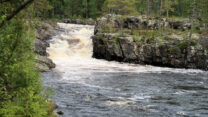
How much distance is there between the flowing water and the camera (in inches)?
Answer: 652

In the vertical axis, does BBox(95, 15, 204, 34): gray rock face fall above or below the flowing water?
above

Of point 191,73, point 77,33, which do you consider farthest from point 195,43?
point 77,33

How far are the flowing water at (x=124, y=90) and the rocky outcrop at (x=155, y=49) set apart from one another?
1.76 m

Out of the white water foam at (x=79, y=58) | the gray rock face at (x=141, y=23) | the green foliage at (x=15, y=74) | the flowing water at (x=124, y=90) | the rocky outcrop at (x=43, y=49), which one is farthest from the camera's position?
the gray rock face at (x=141, y=23)

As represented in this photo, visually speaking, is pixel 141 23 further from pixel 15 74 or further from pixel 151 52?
pixel 15 74

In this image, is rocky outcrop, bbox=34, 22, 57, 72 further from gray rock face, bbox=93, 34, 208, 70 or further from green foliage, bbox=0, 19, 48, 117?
gray rock face, bbox=93, 34, 208, 70

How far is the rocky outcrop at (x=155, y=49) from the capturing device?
35781 millimetres

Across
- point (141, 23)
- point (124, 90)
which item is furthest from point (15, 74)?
point (141, 23)

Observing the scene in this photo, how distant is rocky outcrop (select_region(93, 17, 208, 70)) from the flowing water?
1760mm

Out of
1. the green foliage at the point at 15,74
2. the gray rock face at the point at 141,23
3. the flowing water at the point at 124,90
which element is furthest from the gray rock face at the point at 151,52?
the green foliage at the point at 15,74

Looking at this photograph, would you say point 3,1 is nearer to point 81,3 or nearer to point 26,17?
point 26,17

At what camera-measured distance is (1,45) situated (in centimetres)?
759

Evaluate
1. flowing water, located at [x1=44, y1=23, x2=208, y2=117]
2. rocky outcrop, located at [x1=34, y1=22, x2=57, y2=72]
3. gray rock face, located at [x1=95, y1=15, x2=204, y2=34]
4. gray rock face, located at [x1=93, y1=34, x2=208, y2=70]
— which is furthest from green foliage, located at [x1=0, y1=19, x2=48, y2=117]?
gray rock face, located at [x1=95, y1=15, x2=204, y2=34]

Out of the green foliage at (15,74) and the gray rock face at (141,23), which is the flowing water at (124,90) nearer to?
the green foliage at (15,74)
